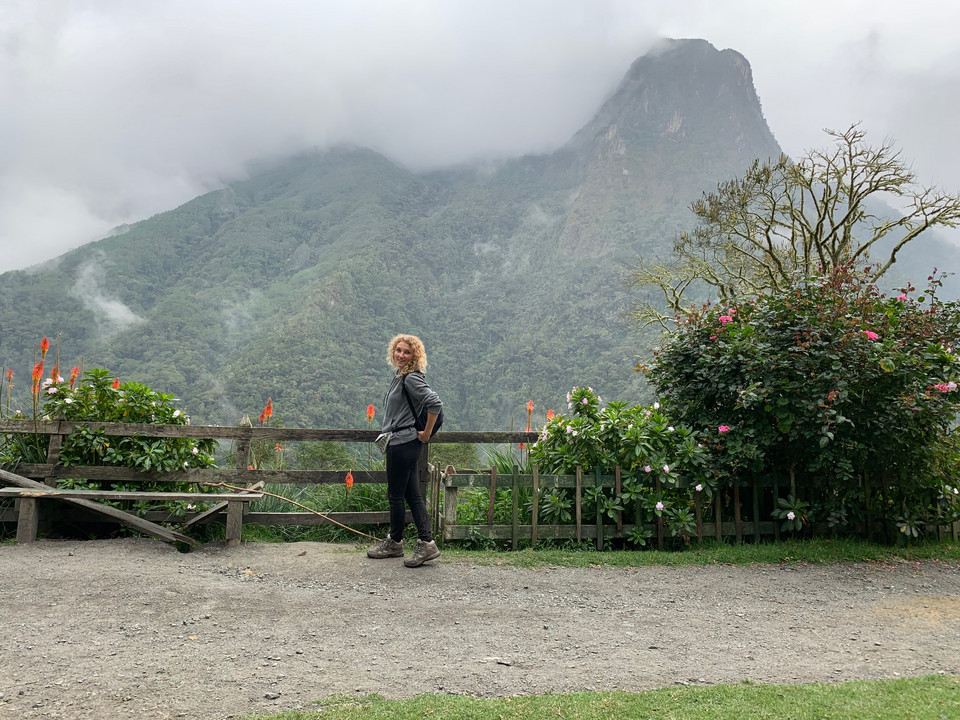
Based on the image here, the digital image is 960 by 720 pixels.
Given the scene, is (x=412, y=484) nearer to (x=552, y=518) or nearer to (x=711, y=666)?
(x=552, y=518)

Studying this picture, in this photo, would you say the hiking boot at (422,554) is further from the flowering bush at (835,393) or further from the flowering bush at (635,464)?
the flowering bush at (835,393)

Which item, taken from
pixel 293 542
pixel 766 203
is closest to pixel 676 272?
pixel 766 203

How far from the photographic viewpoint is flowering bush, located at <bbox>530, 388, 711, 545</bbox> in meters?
6.60

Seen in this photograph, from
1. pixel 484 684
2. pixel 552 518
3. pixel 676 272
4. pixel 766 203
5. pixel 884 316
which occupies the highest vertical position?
pixel 766 203

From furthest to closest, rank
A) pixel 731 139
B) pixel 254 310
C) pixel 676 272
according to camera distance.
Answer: pixel 731 139 → pixel 254 310 → pixel 676 272

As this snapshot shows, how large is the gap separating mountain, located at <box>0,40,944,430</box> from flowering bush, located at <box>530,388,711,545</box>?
3292 cm

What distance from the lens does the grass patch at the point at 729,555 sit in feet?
20.1

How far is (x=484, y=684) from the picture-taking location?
11.0ft

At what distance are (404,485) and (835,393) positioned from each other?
3.90 meters

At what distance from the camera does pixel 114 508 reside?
6.39 m

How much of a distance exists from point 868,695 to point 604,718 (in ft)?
4.42

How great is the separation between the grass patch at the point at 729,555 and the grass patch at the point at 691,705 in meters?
2.82

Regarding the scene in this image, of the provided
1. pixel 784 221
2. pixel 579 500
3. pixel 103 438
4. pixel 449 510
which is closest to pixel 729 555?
→ pixel 579 500

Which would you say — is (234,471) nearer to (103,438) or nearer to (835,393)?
(103,438)
